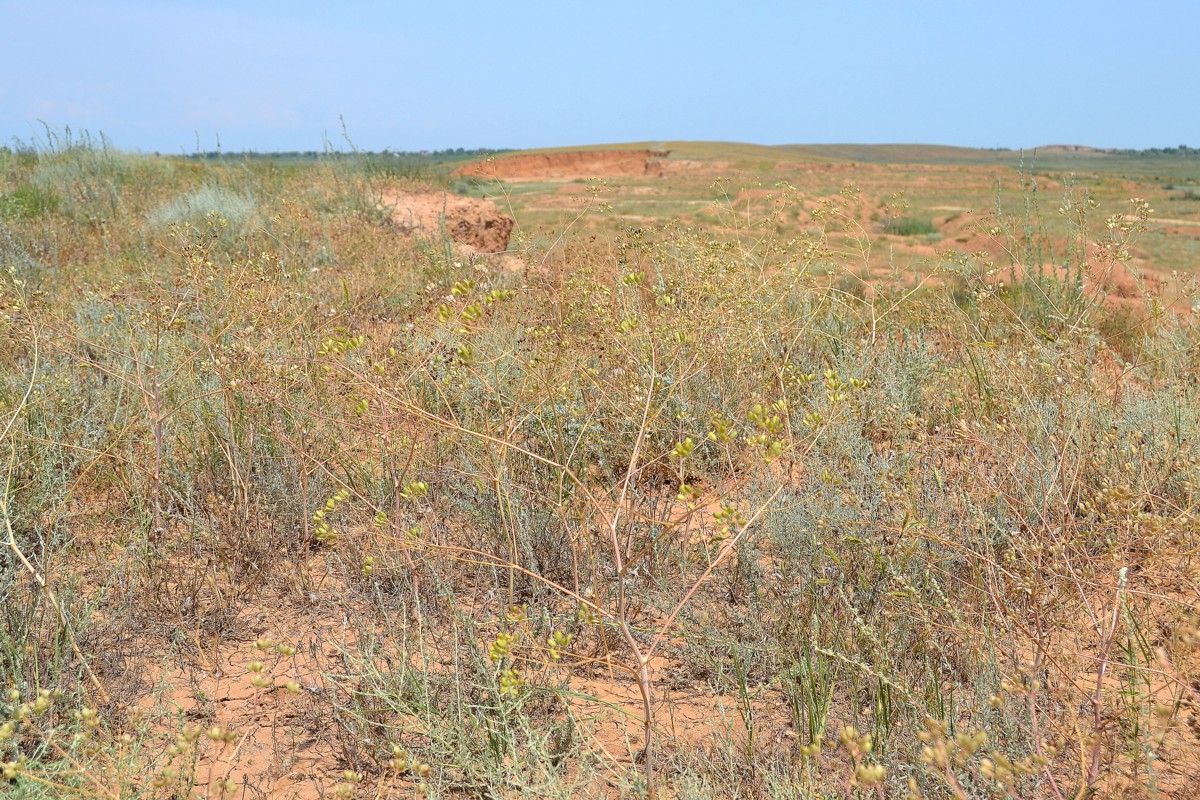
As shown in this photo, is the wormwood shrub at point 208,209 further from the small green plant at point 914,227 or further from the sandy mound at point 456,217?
the small green plant at point 914,227

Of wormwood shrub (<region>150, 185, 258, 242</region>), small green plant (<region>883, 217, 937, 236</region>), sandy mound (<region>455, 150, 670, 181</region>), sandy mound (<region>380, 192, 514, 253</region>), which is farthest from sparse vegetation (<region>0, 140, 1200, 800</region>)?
sandy mound (<region>455, 150, 670, 181</region>)

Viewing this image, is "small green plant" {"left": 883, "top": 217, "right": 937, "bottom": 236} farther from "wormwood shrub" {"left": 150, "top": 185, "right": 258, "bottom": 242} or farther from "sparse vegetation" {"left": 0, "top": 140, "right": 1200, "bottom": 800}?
"sparse vegetation" {"left": 0, "top": 140, "right": 1200, "bottom": 800}

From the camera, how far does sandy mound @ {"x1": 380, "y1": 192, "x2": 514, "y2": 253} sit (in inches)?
344

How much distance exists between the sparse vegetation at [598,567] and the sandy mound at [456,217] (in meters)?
4.70

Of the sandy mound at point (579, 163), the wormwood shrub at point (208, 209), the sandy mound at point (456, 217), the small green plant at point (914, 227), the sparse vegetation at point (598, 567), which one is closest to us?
the sparse vegetation at point (598, 567)

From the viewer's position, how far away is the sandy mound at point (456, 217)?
28.6 ft

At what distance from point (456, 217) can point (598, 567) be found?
7.58 metres

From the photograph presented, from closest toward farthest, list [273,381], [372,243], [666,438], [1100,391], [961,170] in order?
1. [273,381]
2. [1100,391]
3. [666,438]
4. [372,243]
5. [961,170]

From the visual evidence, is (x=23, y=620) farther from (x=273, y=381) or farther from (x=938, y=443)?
(x=938, y=443)

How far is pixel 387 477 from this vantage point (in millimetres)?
3082

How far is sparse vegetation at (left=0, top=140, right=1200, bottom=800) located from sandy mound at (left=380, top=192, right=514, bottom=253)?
4.70 meters

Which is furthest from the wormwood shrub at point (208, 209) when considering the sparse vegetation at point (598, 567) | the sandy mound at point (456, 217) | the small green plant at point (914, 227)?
the small green plant at point (914, 227)

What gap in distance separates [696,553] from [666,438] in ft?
2.90

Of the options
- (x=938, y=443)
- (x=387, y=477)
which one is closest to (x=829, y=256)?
(x=938, y=443)
